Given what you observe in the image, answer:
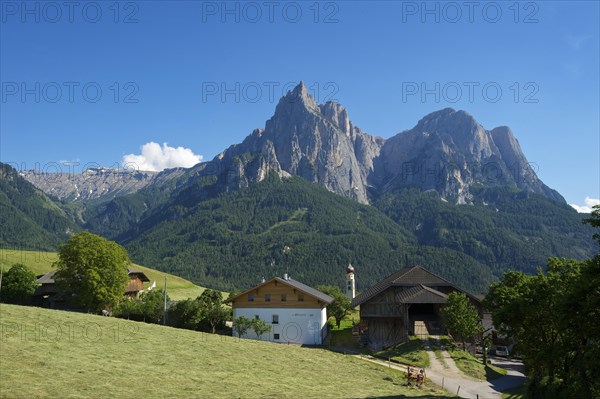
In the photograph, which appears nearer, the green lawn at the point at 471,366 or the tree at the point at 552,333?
the tree at the point at 552,333

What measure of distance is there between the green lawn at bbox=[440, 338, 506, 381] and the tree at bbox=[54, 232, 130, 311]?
4367 centimetres

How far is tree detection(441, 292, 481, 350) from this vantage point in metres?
51.1

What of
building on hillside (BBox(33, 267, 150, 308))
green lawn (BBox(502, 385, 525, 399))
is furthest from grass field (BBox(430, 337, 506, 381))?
building on hillside (BBox(33, 267, 150, 308))

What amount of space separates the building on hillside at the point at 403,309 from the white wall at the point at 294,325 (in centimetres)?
720

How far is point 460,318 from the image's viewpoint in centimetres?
5159

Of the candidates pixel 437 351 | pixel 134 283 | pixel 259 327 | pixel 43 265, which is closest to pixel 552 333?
pixel 437 351

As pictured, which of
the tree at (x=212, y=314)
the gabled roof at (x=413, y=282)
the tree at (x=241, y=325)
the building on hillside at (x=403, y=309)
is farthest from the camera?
the gabled roof at (x=413, y=282)

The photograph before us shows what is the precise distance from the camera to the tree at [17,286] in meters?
63.5

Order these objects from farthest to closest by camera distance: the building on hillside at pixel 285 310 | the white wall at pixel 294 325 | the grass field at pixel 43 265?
the grass field at pixel 43 265, the building on hillside at pixel 285 310, the white wall at pixel 294 325

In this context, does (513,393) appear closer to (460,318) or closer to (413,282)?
(460,318)

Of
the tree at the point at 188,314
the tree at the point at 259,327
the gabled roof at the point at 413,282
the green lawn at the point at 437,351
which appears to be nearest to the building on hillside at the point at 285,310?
the tree at the point at 259,327

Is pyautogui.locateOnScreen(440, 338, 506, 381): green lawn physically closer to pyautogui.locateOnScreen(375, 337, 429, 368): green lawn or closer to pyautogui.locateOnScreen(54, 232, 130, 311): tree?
pyautogui.locateOnScreen(375, 337, 429, 368): green lawn

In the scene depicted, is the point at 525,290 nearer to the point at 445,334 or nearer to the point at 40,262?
the point at 445,334

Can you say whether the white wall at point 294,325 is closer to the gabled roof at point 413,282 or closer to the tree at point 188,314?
the tree at point 188,314
